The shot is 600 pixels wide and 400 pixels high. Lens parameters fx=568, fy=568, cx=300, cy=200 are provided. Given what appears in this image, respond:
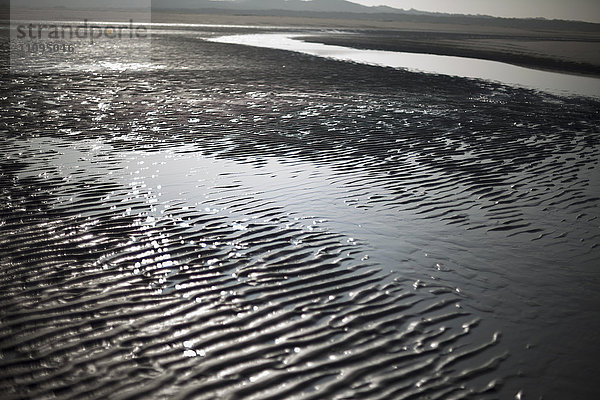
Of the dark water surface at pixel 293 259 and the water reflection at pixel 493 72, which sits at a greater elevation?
the water reflection at pixel 493 72

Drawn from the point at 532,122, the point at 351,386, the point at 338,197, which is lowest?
the point at 351,386

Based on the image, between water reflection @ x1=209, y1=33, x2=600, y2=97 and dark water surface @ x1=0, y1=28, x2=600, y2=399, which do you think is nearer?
dark water surface @ x1=0, y1=28, x2=600, y2=399

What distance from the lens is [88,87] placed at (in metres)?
20.5

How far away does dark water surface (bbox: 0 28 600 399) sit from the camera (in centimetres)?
486

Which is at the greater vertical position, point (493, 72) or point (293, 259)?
point (493, 72)

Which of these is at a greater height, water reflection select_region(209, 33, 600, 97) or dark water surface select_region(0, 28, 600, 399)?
water reflection select_region(209, 33, 600, 97)

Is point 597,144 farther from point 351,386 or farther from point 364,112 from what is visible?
point 351,386

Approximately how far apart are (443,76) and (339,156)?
18.5 metres

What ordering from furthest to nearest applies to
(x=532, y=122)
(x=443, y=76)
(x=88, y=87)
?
(x=443, y=76)
(x=88, y=87)
(x=532, y=122)

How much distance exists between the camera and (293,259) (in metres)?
7.10

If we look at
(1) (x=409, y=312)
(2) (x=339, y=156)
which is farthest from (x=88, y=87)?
(1) (x=409, y=312)

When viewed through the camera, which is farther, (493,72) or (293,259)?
(493,72)

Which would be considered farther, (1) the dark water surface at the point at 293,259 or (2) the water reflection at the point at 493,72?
(2) the water reflection at the point at 493,72

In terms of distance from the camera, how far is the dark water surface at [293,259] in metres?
4.86
